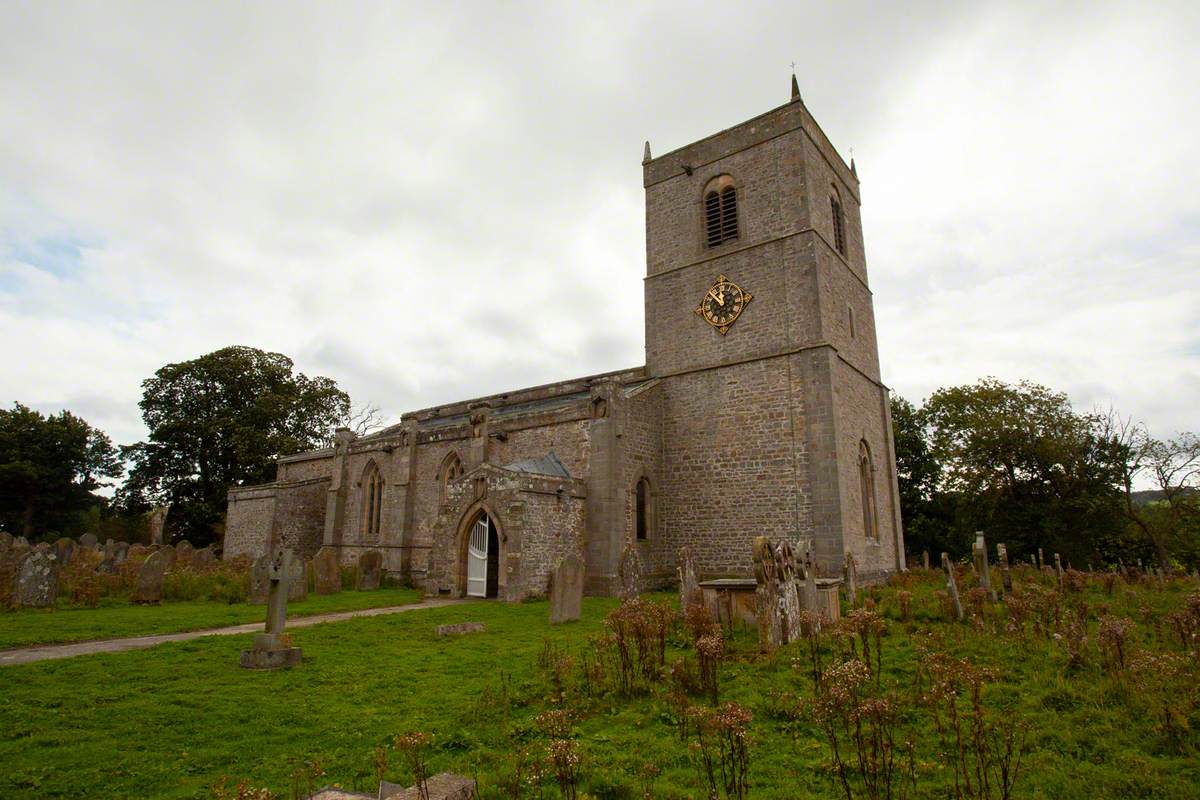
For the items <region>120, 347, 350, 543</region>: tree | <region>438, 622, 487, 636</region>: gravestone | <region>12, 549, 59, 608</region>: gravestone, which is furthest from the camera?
<region>120, 347, 350, 543</region>: tree

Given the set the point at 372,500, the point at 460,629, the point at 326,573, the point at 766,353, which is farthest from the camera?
the point at 372,500

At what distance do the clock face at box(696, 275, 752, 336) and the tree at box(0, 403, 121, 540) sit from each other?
4041cm

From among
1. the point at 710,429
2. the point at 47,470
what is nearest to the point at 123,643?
the point at 710,429

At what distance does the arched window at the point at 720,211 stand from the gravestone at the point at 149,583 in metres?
18.8

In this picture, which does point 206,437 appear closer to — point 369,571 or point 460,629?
point 369,571

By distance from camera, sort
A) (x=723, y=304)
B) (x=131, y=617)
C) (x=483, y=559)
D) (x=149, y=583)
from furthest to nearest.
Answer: (x=723, y=304) < (x=483, y=559) < (x=149, y=583) < (x=131, y=617)

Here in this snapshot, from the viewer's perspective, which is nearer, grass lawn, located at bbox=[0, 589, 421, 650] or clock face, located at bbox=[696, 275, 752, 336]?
grass lawn, located at bbox=[0, 589, 421, 650]

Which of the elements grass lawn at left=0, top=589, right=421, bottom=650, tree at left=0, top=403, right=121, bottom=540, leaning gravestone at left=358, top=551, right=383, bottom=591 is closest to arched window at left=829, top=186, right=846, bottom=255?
grass lawn at left=0, top=589, right=421, bottom=650

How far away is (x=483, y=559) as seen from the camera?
18562 millimetres

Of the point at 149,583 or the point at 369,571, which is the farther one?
the point at 369,571

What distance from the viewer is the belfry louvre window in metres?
22.9

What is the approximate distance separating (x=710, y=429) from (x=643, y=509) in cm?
331

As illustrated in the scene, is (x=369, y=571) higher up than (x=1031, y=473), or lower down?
lower down

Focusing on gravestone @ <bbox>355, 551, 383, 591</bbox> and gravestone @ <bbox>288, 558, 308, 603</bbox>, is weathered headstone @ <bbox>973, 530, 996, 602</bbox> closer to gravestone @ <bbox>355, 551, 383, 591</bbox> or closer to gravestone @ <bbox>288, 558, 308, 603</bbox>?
gravestone @ <bbox>288, 558, 308, 603</bbox>
